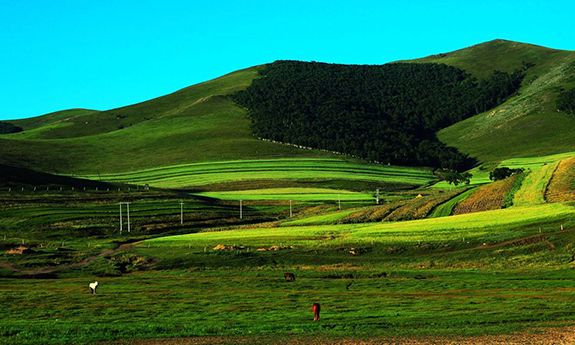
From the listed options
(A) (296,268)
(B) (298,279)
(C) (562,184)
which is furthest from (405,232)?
(C) (562,184)

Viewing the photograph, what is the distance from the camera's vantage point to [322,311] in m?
53.5

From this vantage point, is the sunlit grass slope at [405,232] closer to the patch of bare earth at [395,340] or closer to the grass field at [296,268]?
the grass field at [296,268]

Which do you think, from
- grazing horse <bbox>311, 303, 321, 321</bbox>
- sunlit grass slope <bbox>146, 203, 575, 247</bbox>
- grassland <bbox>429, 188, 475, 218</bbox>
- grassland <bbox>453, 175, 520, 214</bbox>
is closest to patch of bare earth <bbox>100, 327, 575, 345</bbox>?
grazing horse <bbox>311, 303, 321, 321</bbox>

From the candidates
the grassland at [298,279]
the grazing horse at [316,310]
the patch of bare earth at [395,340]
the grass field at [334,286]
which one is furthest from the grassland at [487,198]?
the patch of bare earth at [395,340]

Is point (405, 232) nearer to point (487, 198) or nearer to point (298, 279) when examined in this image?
point (487, 198)

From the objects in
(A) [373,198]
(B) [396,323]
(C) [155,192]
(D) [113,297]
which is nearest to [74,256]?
(D) [113,297]

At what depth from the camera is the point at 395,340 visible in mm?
40844

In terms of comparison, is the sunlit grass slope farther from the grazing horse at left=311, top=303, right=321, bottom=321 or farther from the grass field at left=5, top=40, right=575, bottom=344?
the grazing horse at left=311, top=303, right=321, bottom=321

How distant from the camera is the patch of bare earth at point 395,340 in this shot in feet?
131

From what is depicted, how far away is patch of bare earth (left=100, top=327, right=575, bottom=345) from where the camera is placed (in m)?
39.8

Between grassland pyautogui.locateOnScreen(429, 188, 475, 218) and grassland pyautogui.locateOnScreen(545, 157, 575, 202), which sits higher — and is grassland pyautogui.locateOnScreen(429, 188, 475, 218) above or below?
below

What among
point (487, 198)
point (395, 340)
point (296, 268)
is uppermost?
point (487, 198)

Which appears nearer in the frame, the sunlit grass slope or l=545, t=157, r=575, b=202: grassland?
the sunlit grass slope

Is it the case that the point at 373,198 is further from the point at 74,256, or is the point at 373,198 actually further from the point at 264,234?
the point at 74,256
